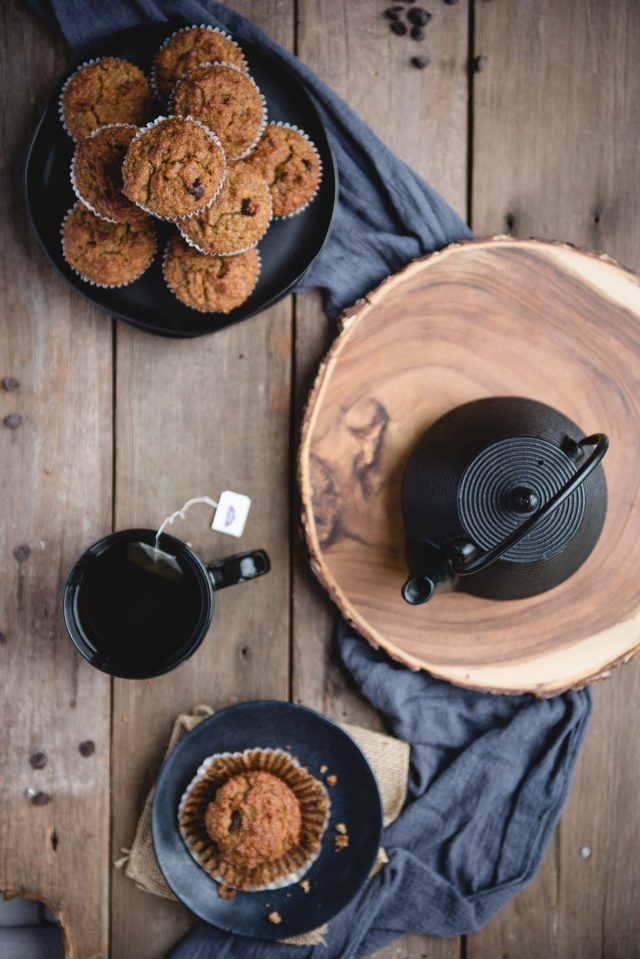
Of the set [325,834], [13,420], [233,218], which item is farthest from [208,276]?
[325,834]

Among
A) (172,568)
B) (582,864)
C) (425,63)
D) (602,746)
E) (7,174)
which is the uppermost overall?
→ (425,63)

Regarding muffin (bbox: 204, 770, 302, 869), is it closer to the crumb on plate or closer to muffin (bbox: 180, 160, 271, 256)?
the crumb on plate

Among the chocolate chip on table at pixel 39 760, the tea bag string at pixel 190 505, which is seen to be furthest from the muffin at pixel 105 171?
the chocolate chip on table at pixel 39 760

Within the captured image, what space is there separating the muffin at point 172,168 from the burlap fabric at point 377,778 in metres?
0.78

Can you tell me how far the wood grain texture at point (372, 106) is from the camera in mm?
1215

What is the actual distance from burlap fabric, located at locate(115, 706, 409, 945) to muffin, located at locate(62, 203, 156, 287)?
0.70 m

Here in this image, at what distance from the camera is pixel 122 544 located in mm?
1115

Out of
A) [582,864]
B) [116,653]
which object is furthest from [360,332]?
[582,864]

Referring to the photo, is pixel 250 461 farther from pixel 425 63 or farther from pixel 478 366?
pixel 425 63

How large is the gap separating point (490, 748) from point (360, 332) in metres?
0.70

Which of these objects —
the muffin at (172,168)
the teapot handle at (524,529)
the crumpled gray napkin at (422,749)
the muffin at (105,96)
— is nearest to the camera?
the teapot handle at (524,529)

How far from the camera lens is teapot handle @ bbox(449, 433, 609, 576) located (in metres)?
0.86

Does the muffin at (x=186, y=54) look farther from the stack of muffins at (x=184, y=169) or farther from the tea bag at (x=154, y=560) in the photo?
the tea bag at (x=154, y=560)

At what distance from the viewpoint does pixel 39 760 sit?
4.04ft
